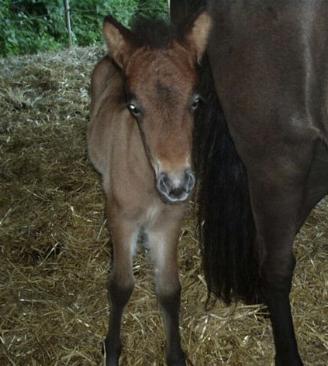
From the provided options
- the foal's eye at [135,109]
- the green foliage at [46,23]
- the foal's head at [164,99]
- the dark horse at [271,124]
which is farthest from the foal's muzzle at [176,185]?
the green foliage at [46,23]

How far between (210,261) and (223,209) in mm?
283

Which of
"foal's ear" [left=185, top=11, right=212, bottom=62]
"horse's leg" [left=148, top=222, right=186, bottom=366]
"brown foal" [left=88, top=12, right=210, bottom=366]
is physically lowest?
"horse's leg" [left=148, top=222, right=186, bottom=366]

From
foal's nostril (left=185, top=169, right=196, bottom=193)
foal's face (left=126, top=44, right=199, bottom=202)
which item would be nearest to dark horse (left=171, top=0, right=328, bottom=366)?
foal's face (left=126, top=44, right=199, bottom=202)

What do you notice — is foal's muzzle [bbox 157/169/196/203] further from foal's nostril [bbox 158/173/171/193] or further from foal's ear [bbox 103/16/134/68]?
foal's ear [bbox 103/16/134/68]

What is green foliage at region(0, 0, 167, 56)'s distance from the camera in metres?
10.2

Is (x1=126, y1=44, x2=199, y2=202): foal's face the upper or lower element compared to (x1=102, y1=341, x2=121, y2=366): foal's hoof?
upper

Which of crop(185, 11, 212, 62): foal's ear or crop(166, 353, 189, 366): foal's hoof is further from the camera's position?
crop(166, 353, 189, 366): foal's hoof

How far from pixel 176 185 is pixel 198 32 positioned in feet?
2.02

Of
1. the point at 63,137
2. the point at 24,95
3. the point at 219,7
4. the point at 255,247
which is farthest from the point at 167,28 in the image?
the point at 24,95

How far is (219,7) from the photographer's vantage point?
2303 millimetres

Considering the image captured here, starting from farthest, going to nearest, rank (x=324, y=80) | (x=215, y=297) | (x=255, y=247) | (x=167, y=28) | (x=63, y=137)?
(x=63, y=137) < (x=215, y=297) < (x=255, y=247) < (x=167, y=28) < (x=324, y=80)

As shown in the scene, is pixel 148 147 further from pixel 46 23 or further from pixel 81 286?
pixel 46 23

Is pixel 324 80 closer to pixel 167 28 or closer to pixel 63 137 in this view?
pixel 167 28

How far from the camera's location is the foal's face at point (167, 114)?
1895 mm
